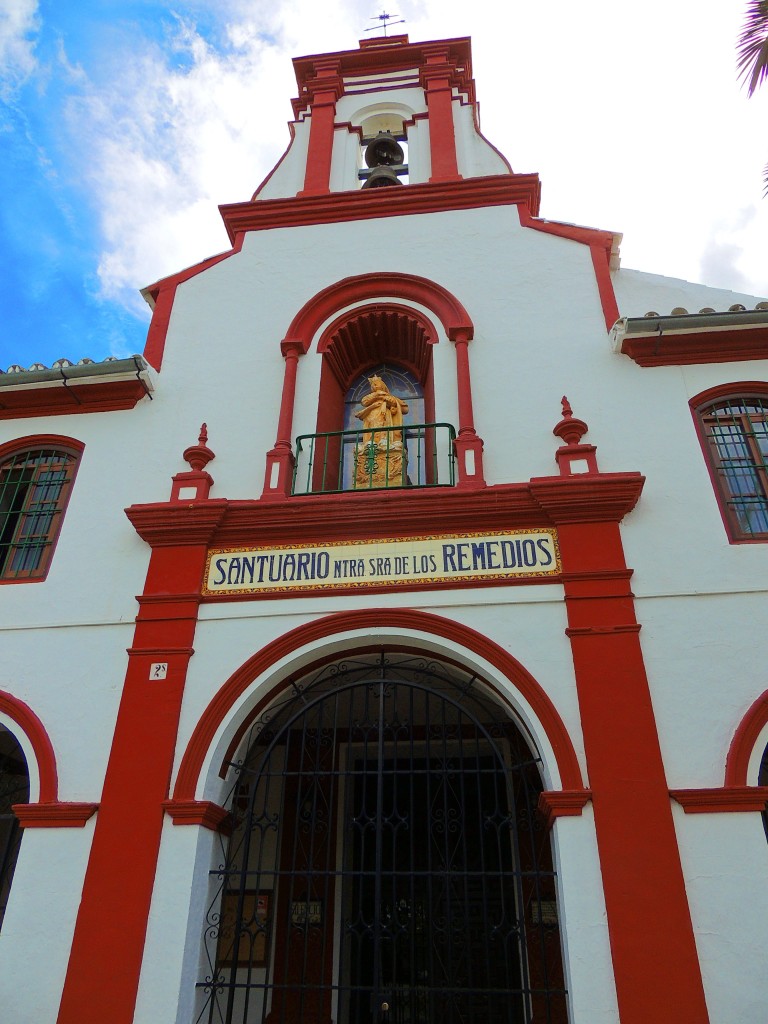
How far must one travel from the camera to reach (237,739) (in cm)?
653

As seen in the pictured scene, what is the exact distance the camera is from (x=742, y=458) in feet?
23.3

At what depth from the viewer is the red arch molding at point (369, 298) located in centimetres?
828

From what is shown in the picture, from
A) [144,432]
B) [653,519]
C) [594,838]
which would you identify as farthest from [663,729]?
[144,432]

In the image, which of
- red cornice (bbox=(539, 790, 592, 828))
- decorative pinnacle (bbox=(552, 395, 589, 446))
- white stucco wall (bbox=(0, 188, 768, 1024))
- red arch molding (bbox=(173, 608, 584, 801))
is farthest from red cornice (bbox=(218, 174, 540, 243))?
red cornice (bbox=(539, 790, 592, 828))

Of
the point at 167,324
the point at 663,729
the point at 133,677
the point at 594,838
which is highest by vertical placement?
the point at 167,324

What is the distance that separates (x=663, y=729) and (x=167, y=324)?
6.64 m

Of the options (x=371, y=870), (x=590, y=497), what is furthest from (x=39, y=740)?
(x=590, y=497)

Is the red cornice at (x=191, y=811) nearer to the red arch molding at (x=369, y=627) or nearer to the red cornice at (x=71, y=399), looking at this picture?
the red arch molding at (x=369, y=627)

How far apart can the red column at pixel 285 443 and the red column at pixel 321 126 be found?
2560 millimetres

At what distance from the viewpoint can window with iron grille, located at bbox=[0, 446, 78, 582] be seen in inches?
301

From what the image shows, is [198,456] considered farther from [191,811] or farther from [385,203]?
[385,203]

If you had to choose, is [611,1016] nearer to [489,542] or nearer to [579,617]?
[579,617]

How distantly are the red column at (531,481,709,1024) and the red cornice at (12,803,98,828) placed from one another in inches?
151

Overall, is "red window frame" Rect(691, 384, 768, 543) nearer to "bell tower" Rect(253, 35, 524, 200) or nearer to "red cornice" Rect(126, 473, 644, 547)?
"red cornice" Rect(126, 473, 644, 547)
